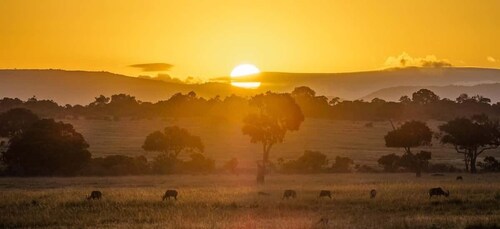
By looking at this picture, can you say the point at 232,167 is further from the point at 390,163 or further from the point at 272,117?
the point at 390,163

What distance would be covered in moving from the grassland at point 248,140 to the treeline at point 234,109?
8714 mm

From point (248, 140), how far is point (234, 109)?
35.7m

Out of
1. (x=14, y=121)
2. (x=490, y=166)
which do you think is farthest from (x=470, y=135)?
(x=14, y=121)

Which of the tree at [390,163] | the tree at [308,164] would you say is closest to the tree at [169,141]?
the tree at [308,164]

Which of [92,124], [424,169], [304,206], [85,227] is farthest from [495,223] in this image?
[92,124]

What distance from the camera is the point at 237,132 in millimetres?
139375

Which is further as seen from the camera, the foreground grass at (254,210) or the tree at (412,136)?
the tree at (412,136)

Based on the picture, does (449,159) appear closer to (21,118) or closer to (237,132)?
(237,132)

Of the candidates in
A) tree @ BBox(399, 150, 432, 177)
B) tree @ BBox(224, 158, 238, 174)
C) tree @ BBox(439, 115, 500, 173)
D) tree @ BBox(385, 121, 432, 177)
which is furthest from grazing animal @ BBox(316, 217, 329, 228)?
tree @ BBox(439, 115, 500, 173)

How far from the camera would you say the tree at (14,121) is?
330ft

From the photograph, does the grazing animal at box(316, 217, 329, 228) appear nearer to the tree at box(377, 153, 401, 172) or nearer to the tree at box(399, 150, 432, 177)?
the tree at box(399, 150, 432, 177)

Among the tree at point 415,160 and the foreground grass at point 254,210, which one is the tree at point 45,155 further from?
the tree at point 415,160

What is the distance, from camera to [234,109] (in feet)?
544

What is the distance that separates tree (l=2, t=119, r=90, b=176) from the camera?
Result: 7844 cm
